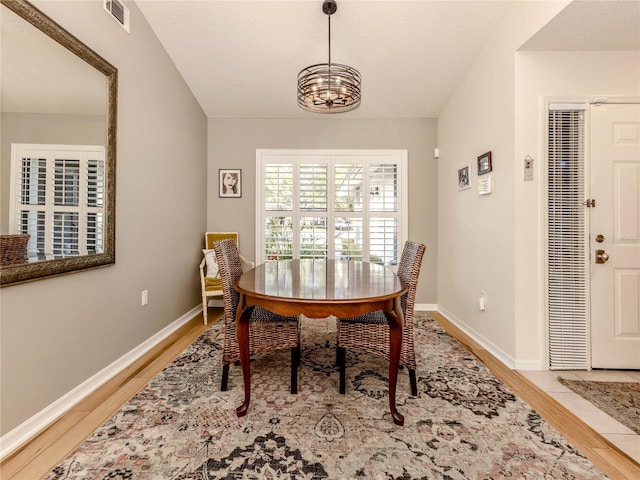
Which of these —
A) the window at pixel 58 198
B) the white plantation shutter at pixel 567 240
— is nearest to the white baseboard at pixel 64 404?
the window at pixel 58 198

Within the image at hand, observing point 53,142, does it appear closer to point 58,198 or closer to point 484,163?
point 58,198

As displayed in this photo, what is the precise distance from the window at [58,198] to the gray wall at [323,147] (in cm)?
199

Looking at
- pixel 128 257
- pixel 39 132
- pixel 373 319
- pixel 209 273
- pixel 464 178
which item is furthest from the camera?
pixel 209 273

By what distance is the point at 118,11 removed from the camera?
6.86ft

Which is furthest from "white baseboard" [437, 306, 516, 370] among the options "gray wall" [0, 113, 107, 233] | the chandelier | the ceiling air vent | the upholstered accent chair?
the ceiling air vent

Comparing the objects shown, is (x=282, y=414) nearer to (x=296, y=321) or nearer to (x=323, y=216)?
(x=296, y=321)

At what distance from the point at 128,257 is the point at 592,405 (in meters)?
3.37

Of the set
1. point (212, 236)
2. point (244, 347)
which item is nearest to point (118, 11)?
point (212, 236)

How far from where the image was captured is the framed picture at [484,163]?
8.13 feet

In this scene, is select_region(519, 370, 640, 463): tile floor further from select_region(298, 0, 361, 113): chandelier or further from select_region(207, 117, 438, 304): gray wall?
select_region(298, 0, 361, 113): chandelier

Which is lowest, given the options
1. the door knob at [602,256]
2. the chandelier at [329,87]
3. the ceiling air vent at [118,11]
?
the door knob at [602,256]

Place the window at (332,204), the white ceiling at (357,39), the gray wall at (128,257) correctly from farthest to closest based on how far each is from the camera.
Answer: the window at (332,204) → the white ceiling at (357,39) → the gray wall at (128,257)

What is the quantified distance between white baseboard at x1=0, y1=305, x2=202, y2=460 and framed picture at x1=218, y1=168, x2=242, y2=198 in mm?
2007

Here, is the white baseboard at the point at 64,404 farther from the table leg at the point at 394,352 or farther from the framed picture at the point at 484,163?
the framed picture at the point at 484,163
